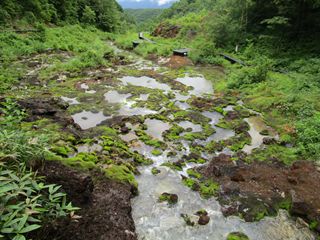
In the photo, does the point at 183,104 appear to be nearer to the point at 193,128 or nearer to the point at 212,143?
the point at 193,128

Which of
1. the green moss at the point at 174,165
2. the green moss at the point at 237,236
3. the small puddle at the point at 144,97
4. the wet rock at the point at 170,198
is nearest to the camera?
the green moss at the point at 237,236

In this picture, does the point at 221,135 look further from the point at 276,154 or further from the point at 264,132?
the point at 276,154

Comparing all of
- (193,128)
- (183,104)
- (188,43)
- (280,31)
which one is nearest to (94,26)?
(188,43)

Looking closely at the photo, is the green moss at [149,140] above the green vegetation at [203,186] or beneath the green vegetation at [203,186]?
beneath

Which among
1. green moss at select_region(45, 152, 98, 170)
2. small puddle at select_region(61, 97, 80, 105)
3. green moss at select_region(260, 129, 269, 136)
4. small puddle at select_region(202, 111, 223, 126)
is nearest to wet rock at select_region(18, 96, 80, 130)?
small puddle at select_region(61, 97, 80, 105)

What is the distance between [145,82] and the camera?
1609 centimetres

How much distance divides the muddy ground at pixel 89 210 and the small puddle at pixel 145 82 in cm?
1012

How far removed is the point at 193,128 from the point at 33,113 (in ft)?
19.0

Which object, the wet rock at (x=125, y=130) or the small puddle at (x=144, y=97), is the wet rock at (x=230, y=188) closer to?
the wet rock at (x=125, y=130)

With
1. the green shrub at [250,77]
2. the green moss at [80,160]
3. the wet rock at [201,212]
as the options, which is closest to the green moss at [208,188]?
the wet rock at [201,212]

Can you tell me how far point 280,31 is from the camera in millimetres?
19844

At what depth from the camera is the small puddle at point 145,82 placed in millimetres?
15179

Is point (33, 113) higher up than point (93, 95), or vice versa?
point (33, 113)

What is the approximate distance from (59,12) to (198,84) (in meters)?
26.9
